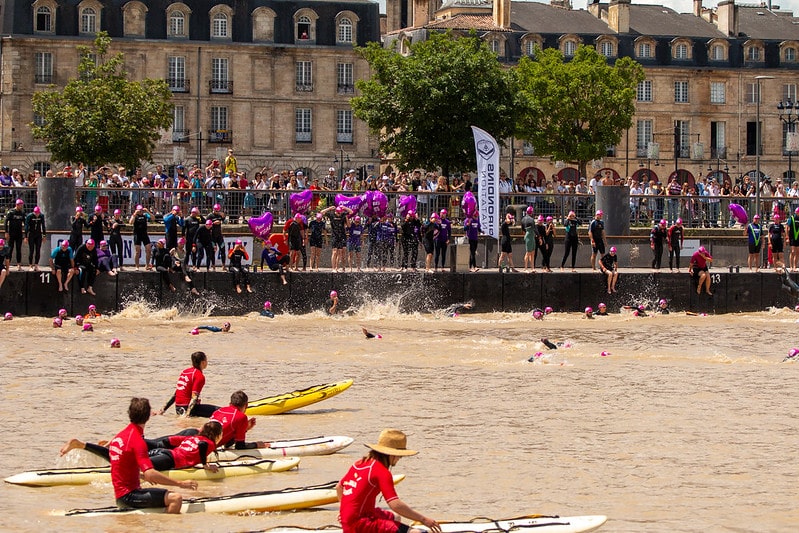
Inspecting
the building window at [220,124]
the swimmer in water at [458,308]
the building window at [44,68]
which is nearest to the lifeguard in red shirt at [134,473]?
the swimmer in water at [458,308]

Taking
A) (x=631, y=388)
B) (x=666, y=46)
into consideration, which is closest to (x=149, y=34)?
(x=666, y=46)

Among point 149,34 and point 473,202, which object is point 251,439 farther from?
point 149,34

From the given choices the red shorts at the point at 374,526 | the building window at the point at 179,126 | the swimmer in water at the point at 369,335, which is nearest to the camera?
the red shorts at the point at 374,526

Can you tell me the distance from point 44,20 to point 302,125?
12678mm

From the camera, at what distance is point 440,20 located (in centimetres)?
7938

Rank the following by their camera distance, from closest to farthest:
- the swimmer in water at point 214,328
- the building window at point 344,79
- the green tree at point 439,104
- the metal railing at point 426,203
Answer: the swimmer in water at point 214,328, the metal railing at point 426,203, the green tree at point 439,104, the building window at point 344,79

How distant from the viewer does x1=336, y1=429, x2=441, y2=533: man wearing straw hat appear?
11.2 m

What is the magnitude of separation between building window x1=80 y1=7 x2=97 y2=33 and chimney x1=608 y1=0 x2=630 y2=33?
3012 cm

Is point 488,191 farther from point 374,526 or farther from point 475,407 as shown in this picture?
point 374,526

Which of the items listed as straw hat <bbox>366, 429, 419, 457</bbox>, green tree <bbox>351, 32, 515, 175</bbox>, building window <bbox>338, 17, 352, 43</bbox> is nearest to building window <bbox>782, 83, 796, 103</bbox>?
building window <bbox>338, 17, 352, 43</bbox>

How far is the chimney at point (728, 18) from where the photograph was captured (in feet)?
267

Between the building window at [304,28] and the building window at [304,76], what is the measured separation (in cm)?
118

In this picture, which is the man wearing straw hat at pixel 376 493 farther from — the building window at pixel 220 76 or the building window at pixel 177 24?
the building window at pixel 177 24

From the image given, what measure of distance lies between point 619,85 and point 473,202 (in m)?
35.9
